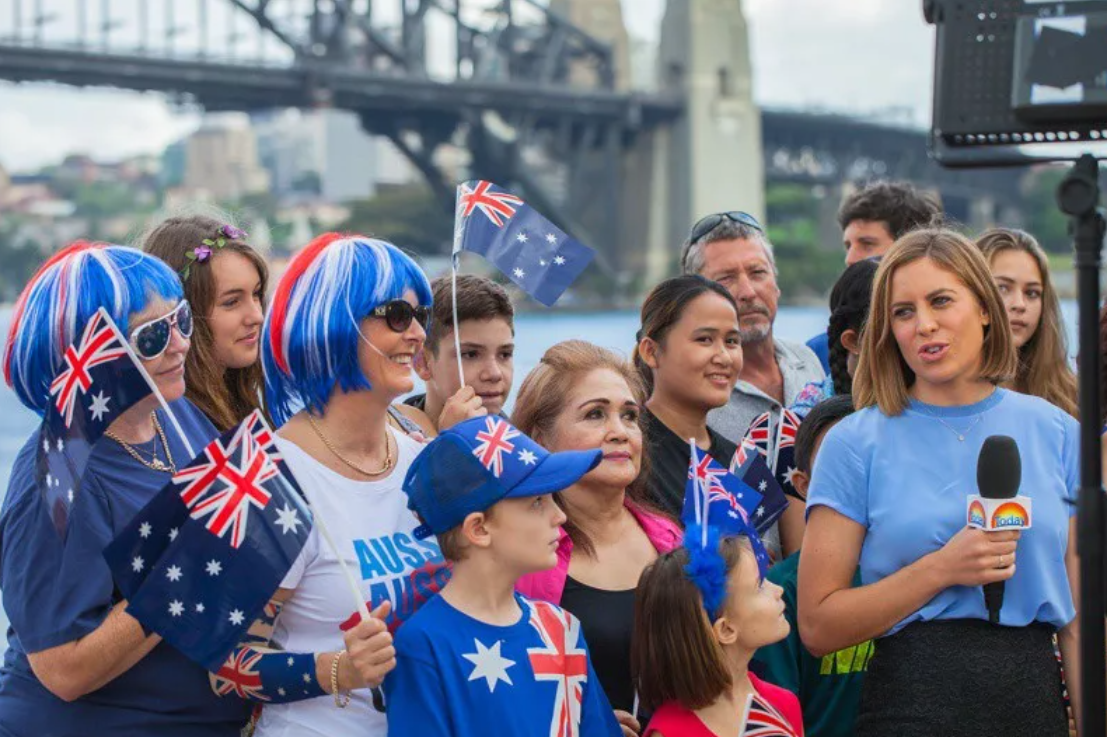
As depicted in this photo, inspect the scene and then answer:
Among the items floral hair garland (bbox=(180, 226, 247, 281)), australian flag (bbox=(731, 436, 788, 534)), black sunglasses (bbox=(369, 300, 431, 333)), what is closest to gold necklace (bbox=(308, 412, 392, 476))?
black sunglasses (bbox=(369, 300, 431, 333))

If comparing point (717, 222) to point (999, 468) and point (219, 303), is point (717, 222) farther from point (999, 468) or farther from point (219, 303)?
point (999, 468)

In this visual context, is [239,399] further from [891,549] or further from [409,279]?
[891,549]

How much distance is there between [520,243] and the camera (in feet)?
11.3

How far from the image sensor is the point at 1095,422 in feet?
6.33

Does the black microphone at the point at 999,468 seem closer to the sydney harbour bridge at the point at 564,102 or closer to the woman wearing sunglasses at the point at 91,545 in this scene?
the woman wearing sunglasses at the point at 91,545

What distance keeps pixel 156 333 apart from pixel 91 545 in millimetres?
345

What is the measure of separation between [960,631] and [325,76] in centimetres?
3172

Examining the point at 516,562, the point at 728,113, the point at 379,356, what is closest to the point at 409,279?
the point at 379,356

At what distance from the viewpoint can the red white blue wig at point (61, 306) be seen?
2.45m

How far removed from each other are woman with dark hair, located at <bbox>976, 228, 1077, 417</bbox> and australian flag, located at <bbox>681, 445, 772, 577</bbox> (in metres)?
0.94

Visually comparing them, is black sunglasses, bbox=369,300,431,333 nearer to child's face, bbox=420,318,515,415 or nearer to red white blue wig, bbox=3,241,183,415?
red white blue wig, bbox=3,241,183,415

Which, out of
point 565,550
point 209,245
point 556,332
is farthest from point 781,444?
point 556,332

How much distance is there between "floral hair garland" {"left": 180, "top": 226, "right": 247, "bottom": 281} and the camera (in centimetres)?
310

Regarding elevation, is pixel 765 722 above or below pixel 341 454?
below
